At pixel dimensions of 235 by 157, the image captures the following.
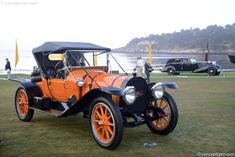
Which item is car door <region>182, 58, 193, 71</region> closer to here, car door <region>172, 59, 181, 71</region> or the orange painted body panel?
car door <region>172, 59, 181, 71</region>

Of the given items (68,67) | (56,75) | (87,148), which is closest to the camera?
(87,148)

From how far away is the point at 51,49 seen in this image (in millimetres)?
6715

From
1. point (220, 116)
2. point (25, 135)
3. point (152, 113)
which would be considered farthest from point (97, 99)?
point (220, 116)

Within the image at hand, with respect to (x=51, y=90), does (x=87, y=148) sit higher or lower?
lower

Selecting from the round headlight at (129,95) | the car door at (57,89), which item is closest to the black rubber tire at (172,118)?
the round headlight at (129,95)

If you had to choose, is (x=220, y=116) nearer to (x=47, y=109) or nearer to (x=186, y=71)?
(x=47, y=109)

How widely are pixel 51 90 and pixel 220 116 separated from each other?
400 centimetres

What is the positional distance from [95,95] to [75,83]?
865mm

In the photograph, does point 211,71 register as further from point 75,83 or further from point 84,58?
point 75,83

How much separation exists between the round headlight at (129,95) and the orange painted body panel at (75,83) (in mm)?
339

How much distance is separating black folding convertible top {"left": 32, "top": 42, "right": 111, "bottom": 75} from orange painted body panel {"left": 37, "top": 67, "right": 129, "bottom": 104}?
423mm

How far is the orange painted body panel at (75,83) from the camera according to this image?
5621 millimetres

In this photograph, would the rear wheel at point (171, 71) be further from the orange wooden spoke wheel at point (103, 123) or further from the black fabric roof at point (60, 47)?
the orange wooden spoke wheel at point (103, 123)

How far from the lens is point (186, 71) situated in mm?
24484
